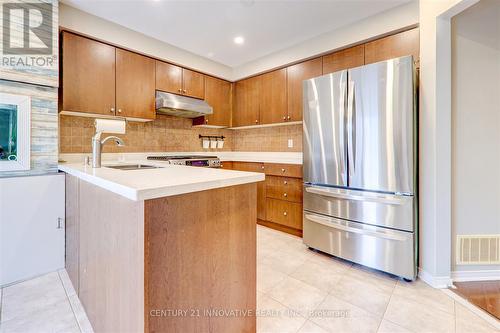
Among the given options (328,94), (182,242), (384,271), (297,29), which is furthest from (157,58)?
(384,271)

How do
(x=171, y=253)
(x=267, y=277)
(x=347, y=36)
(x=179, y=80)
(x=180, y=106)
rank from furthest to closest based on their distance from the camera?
(x=179, y=80) < (x=180, y=106) < (x=347, y=36) < (x=267, y=277) < (x=171, y=253)

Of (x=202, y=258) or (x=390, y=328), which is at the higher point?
(x=202, y=258)

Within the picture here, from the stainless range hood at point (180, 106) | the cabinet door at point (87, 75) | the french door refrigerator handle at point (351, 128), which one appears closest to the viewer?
the french door refrigerator handle at point (351, 128)

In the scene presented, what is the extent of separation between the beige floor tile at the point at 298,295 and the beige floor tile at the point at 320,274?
7cm

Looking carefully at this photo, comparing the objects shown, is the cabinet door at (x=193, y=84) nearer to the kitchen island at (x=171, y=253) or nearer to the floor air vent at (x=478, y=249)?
the kitchen island at (x=171, y=253)

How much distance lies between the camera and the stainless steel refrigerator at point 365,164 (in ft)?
6.30

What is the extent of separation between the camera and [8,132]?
1917mm

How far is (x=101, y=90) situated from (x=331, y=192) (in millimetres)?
2616

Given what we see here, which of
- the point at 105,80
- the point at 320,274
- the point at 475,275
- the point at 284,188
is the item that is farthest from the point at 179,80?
the point at 475,275

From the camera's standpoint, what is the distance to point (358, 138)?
6.98 feet

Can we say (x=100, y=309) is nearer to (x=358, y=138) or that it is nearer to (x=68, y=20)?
(x=358, y=138)

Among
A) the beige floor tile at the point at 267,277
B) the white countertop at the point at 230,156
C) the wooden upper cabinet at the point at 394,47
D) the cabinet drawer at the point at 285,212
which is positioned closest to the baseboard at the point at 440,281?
the beige floor tile at the point at 267,277

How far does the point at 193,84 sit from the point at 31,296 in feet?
9.22

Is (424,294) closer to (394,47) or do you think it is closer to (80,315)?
(394,47)
